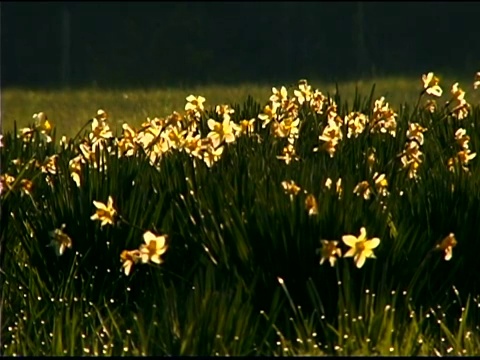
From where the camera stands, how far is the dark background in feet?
75.3

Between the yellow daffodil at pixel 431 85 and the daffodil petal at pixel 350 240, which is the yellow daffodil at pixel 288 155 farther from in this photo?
the daffodil petal at pixel 350 240

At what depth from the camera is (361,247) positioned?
3.80m

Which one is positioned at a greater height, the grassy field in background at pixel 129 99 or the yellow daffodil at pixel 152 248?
the yellow daffodil at pixel 152 248

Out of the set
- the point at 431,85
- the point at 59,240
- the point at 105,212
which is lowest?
the point at 59,240

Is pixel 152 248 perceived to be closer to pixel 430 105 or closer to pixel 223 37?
pixel 430 105

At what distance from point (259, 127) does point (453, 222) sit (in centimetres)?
152

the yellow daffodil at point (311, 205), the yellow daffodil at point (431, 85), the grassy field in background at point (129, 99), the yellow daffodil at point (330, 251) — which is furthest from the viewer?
the grassy field in background at point (129, 99)

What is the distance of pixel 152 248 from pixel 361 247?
606mm

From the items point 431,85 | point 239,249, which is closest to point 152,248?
point 239,249

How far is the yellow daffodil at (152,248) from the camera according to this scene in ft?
12.6

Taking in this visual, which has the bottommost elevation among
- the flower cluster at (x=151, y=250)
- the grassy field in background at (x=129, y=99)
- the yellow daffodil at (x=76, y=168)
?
the grassy field in background at (x=129, y=99)

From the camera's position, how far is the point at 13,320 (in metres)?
4.13

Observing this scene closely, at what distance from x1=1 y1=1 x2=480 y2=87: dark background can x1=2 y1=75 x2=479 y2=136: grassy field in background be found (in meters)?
4.27

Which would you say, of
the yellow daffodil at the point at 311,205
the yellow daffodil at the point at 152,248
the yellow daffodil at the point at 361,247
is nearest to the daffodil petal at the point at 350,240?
the yellow daffodil at the point at 361,247
